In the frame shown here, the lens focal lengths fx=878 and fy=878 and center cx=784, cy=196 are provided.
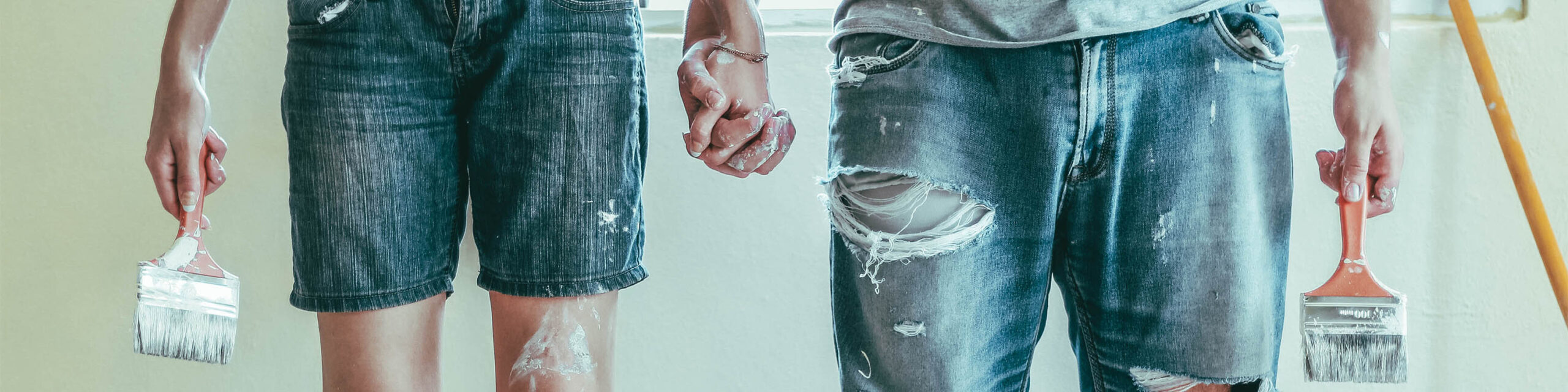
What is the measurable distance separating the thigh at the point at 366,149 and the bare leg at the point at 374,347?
2 cm

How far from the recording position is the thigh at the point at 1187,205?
646mm

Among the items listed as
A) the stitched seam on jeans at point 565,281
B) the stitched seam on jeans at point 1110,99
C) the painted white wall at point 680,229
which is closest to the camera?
the stitched seam on jeans at point 1110,99

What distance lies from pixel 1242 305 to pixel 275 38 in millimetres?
1342

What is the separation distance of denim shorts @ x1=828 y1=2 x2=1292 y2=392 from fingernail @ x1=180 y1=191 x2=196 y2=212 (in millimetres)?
608

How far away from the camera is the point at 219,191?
1.37 meters

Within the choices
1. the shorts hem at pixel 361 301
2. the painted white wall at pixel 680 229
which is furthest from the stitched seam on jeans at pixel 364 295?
the painted white wall at pixel 680 229

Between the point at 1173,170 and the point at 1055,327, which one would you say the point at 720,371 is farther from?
the point at 1173,170

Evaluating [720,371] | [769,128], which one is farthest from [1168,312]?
[720,371]

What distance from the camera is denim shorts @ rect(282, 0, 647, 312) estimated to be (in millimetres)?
731

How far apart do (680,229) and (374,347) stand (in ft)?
1.92

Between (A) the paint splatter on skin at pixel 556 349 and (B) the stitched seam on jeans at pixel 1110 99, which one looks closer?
(B) the stitched seam on jeans at pixel 1110 99

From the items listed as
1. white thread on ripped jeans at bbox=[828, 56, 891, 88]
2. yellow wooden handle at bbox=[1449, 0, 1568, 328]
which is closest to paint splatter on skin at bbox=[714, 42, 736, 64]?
white thread on ripped jeans at bbox=[828, 56, 891, 88]

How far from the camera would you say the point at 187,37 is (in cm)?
82

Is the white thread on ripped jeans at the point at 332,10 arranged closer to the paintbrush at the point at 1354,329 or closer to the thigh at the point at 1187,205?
the thigh at the point at 1187,205
